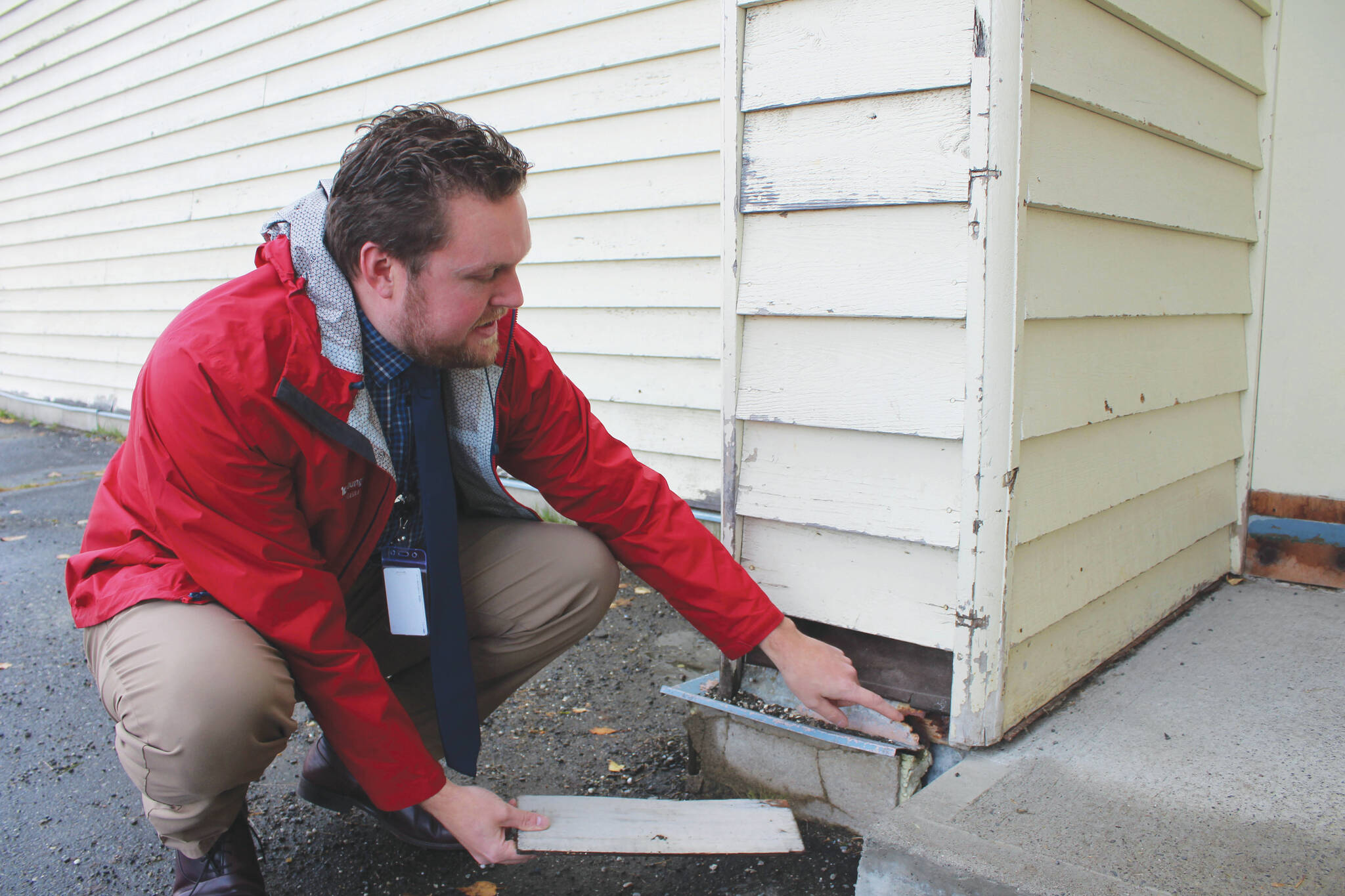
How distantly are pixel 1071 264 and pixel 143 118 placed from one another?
22.1 ft

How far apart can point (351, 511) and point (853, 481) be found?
0.95m

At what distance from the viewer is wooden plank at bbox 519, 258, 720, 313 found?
11.9 ft

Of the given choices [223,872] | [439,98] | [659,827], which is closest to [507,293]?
[659,827]

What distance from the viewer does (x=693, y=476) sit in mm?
3818

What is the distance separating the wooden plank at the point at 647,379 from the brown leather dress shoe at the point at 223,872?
229 centimetres

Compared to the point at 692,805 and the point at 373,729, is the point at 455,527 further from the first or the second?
the point at 692,805

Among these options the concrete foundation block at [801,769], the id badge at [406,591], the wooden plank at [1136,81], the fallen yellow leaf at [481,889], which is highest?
the wooden plank at [1136,81]

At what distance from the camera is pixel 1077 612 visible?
2.00 m

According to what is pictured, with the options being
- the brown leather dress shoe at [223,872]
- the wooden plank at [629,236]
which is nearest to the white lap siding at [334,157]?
the wooden plank at [629,236]

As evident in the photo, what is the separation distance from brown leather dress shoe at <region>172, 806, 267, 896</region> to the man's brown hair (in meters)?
1.06

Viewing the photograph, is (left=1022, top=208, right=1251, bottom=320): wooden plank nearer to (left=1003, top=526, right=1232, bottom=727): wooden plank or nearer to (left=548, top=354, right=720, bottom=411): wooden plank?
(left=1003, top=526, right=1232, bottom=727): wooden plank

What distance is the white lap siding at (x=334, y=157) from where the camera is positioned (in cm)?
367

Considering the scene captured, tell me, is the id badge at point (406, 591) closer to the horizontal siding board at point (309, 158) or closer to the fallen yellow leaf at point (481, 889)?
the fallen yellow leaf at point (481, 889)

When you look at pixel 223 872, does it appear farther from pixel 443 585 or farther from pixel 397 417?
pixel 397 417
